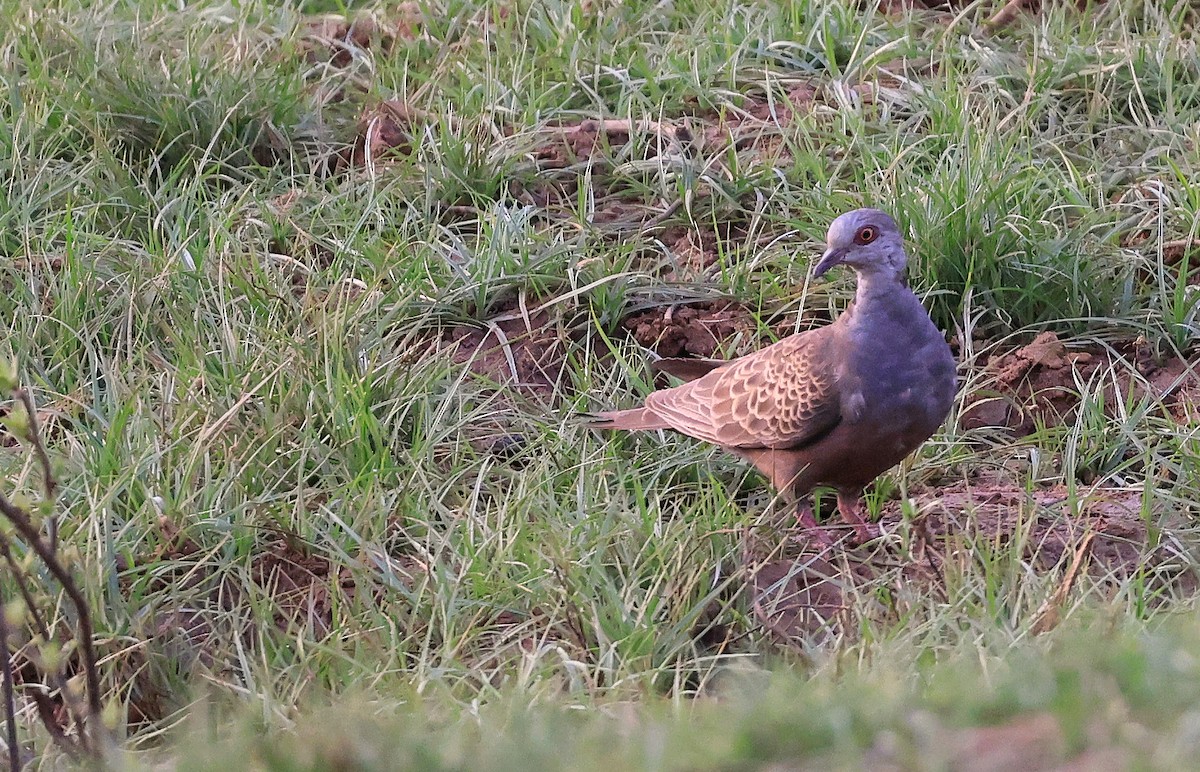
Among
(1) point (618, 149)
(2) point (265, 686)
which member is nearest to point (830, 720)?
(2) point (265, 686)

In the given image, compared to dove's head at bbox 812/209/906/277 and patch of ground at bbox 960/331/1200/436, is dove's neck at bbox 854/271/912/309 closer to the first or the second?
dove's head at bbox 812/209/906/277

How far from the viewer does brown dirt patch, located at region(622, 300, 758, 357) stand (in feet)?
16.8

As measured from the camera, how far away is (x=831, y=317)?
200 inches

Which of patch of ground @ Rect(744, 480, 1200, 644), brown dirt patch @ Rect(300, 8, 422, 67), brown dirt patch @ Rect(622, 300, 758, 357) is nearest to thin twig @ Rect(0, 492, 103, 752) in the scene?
patch of ground @ Rect(744, 480, 1200, 644)

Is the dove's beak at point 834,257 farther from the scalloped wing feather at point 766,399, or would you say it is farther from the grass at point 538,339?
the grass at point 538,339

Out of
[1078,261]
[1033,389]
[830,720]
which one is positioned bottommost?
[1033,389]

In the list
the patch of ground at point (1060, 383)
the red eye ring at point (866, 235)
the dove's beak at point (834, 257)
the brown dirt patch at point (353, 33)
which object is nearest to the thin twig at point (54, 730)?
the dove's beak at point (834, 257)

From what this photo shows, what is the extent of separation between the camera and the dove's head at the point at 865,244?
162 inches

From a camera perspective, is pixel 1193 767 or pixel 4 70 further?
pixel 4 70

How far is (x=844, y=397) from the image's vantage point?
407cm

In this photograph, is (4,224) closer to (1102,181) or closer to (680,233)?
(680,233)

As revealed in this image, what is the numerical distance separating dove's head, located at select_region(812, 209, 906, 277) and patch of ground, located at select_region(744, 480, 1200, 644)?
69 cm

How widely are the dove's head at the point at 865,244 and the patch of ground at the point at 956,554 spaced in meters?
0.69

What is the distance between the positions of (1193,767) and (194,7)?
18.9 feet
